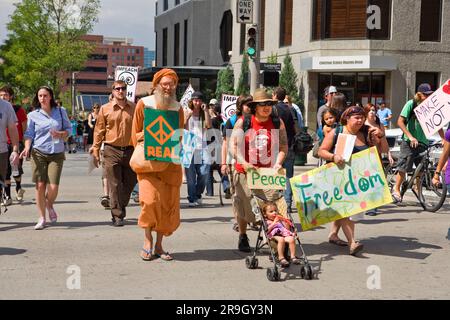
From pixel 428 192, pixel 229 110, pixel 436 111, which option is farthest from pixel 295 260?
pixel 229 110

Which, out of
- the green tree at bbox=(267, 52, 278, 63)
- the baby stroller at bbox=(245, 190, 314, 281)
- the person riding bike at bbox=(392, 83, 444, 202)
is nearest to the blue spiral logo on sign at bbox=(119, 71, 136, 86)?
the person riding bike at bbox=(392, 83, 444, 202)

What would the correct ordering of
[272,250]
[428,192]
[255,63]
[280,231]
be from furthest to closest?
[255,63] → [428,192] → [280,231] → [272,250]

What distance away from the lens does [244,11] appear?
1764 cm

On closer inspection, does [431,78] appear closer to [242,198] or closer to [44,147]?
[44,147]

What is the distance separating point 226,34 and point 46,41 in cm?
1216

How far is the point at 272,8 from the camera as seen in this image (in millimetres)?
36312

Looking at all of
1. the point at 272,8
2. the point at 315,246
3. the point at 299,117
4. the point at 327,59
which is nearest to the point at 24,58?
the point at 272,8

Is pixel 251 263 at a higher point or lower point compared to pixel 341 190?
lower

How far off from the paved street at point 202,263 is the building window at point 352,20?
20.7 metres

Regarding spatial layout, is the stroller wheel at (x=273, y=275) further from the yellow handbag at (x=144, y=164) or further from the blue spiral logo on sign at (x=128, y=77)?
the blue spiral logo on sign at (x=128, y=77)

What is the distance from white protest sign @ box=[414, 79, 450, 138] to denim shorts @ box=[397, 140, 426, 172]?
2304mm

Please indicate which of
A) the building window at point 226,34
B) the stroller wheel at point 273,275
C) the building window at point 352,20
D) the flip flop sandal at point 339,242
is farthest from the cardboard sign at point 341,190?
the building window at point 226,34

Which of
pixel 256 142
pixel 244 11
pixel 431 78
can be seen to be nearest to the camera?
pixel 256 142

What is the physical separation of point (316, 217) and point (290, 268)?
0.86m
